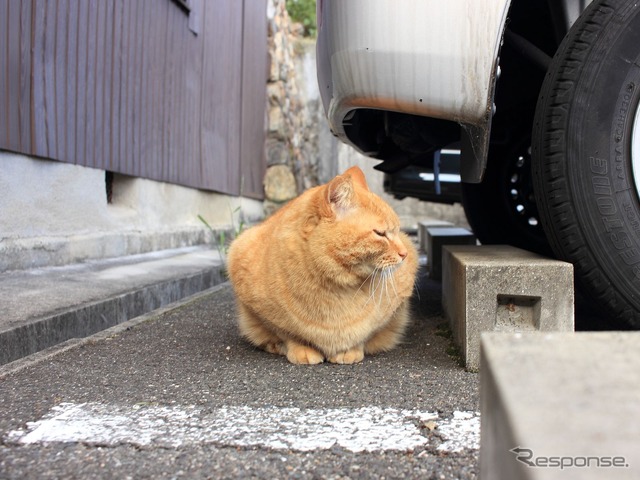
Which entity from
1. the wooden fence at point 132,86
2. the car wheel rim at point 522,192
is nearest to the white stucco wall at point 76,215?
the wooden fence at point 132,86

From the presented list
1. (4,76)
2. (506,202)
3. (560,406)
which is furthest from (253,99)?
(560,406)

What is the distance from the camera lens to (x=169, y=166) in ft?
17.6

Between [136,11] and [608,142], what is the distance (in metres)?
3.76

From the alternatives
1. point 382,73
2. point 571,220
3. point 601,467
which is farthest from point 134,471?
point 571,220

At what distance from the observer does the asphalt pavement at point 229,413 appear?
4.12ft

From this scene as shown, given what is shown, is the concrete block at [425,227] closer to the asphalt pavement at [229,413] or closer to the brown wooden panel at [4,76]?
the asphalt pavement at [229,413]

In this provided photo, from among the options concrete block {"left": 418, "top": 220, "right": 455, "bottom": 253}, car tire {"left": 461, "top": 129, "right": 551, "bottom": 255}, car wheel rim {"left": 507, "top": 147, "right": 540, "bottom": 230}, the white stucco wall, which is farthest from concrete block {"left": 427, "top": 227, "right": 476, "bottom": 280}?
the white stucco wall

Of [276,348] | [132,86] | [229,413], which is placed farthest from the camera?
[132,86]

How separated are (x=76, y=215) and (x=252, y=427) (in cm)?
274

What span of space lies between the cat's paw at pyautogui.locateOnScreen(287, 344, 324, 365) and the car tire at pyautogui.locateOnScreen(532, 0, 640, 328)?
91cm

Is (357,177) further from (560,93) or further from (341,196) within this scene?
(560,93)

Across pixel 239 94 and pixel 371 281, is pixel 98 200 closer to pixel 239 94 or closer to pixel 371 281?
pixel 371 281

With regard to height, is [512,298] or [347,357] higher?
[512,298]

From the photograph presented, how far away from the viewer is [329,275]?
1994 millimetres
